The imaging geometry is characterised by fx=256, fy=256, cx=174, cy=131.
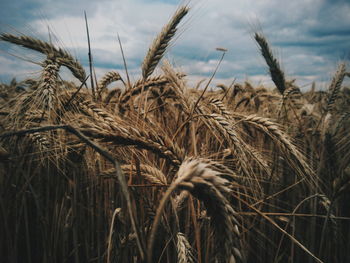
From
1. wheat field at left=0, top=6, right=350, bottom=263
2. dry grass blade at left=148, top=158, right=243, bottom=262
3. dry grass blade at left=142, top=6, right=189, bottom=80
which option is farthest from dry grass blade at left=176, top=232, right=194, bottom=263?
dry grass blade at left=142, top=6, right=189, bottom=80

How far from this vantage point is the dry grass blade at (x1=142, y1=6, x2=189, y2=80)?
1.87 metres

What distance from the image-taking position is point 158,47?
1.90m

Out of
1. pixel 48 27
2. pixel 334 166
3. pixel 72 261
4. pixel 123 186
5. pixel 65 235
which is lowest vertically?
pixel 72 261

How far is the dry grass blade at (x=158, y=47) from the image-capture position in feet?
6.13

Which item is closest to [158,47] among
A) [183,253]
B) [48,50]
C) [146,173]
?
[48,50]

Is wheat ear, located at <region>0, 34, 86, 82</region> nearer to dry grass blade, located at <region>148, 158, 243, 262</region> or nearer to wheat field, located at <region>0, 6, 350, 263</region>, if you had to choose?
wheat field, located at <region>0, 6, 350, 263</region>

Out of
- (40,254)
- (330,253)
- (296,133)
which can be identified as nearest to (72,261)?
(40,254)

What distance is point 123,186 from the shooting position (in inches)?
22.1

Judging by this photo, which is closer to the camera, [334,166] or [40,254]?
[334,166]

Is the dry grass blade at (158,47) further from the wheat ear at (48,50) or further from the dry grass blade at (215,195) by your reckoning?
the dry grass blade at (215,195)

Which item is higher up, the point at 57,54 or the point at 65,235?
the point at 57,54

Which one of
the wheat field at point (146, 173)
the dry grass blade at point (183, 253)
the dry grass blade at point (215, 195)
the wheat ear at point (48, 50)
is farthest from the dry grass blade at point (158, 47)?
the dry grass blade at point (215, 195)

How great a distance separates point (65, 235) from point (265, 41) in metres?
2.45

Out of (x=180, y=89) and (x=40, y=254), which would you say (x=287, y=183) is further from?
(x=40, y=254)
